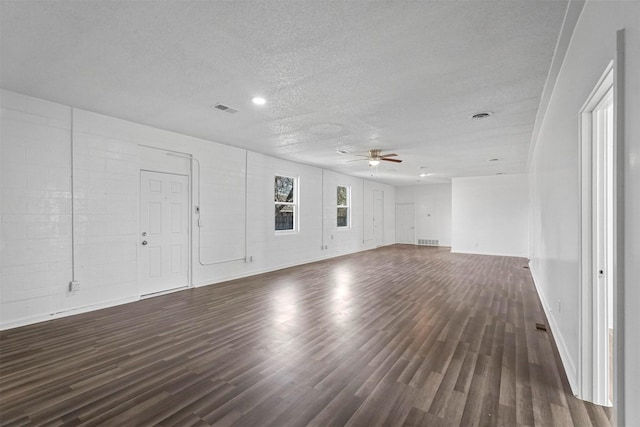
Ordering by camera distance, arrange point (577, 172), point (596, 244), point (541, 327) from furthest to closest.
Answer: point (541, 327)
point (577, 172)
point (596, 244)

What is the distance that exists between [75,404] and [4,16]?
2754 millimetres

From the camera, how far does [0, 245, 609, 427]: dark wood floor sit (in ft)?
6.30

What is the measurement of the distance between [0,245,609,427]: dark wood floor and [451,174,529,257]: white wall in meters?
5.42


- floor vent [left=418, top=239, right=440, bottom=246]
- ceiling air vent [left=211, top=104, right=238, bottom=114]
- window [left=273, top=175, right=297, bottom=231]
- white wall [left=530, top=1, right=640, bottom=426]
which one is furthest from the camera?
floor vent [left=418, top=239, right=440, bottom=246]

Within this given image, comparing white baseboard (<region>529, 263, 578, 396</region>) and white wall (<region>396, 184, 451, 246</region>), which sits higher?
white wall (<region>396, 184, 451, 246</region>)

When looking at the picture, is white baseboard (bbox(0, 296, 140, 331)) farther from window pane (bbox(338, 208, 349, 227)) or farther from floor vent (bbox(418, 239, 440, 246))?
floor vent (bbox(418, 239, 440, 246))

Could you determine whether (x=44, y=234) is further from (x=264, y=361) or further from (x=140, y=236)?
(x=264, y=361)

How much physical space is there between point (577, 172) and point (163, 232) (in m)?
5.33

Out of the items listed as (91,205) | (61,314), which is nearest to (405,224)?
(91,205)

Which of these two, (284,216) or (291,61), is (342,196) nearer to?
(284,216)

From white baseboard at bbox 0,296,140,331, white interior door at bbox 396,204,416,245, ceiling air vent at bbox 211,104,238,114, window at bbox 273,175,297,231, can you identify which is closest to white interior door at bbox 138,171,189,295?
white baseboard at bbox 0,296,140,331

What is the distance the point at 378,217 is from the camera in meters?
11.8

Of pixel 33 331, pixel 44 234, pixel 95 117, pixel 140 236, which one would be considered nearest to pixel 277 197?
pixel 140 236

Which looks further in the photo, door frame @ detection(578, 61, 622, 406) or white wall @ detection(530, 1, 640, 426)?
door frame @ detection(578, 61, 622, 406)
